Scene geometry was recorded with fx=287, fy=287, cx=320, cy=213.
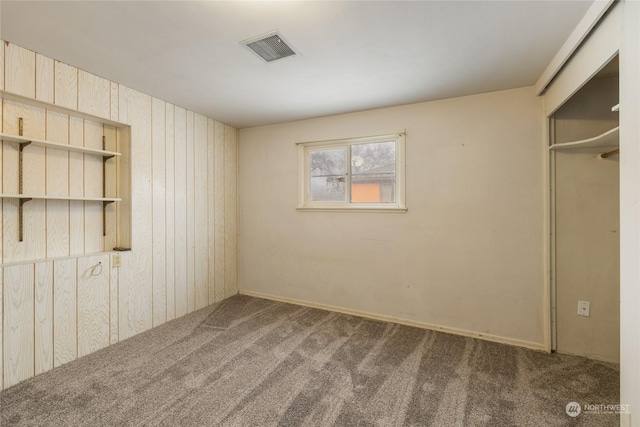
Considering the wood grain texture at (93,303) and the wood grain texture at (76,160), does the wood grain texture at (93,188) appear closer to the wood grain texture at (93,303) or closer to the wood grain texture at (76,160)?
the wood grain texture at (76,160)

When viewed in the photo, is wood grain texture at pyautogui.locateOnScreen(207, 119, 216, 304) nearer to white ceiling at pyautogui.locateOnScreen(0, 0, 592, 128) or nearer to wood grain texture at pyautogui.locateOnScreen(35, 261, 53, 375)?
white ceiling at pyautogui.locateOnScreen(0, 0, 592, 128)

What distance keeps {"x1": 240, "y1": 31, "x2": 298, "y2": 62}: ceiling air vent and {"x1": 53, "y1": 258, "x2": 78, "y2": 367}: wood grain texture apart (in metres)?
2.12

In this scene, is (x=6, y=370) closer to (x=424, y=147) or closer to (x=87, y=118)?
(x=87, y=118)

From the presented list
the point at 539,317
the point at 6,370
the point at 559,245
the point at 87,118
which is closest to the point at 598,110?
the point at 559,245

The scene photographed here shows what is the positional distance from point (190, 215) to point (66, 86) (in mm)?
1535

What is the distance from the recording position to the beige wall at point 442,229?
2516 mm

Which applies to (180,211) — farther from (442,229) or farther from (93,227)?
(442,229)

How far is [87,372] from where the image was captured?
2062 millimetres

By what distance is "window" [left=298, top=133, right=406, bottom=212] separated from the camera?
3.08 metres

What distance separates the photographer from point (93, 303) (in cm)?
237

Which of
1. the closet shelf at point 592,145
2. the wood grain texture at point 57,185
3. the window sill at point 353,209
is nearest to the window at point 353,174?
the window sill at point 353,209

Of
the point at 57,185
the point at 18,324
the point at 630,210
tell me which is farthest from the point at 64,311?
the point at 630,210

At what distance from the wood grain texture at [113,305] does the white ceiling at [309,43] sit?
167 centimetres

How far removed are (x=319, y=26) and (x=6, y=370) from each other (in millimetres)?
2976
